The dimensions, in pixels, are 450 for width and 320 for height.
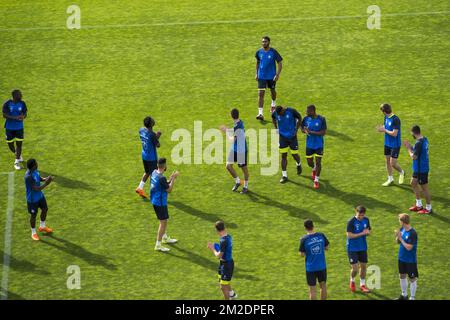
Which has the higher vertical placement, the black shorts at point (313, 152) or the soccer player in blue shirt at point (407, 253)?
the black shorts at point (313, 152)

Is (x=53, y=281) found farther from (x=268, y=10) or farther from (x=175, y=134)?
(x=268, y=10)

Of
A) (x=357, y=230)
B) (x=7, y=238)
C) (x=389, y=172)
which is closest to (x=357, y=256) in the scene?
(x=357, y=230)

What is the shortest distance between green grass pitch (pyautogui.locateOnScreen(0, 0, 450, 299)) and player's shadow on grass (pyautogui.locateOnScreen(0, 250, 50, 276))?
0.13ft

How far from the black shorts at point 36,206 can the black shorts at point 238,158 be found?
4782mm

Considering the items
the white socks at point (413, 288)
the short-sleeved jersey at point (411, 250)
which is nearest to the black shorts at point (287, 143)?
the short-sleeved jersey at point (411, 250)

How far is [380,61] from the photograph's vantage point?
28.5m

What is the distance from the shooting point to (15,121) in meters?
23.9

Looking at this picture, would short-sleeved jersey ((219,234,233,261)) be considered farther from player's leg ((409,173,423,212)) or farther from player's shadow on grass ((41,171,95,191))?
player's shadow on grass ((41,171,95,191))

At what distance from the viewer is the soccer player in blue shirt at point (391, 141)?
21.9 meters

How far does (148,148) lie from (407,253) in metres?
7.42

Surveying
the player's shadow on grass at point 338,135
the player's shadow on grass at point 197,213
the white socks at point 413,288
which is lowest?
the white socks at point 413,288

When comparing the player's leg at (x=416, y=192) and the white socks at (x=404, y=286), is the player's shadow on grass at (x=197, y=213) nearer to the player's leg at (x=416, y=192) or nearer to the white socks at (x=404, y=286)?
the player's leg at (x=416, y=192)

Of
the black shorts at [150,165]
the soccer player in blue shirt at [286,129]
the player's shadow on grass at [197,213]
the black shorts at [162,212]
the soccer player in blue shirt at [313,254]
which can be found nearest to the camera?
the soccer player in blue shirt at [313,254]

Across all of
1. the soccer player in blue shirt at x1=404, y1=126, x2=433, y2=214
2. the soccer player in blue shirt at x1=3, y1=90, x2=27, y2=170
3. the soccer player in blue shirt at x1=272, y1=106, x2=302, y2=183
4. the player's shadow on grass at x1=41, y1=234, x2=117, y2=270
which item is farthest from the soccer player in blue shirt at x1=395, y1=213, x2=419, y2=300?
the soccer player in blue shirt at x1=3, y1=90, x2=27, y2=170
